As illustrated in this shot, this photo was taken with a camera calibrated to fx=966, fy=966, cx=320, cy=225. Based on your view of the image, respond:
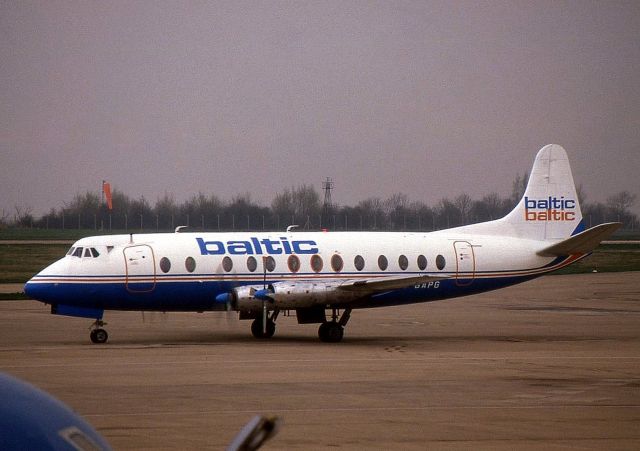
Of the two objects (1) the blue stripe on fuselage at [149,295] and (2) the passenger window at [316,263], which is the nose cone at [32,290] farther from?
(2) the passenger window at [316,263]

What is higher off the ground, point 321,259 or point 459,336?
point 321,259

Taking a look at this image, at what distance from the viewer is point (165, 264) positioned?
2620cm

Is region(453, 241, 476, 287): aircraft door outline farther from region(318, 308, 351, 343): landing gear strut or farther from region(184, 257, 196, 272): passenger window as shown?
region(184, 257, 196, 272): passenger window

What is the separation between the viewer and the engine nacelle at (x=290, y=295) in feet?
84.2

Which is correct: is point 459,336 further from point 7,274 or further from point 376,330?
point 7,274

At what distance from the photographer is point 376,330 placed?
1234 inches

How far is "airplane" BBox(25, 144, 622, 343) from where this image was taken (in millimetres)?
25766

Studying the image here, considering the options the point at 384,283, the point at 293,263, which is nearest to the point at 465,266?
the point at 384,283

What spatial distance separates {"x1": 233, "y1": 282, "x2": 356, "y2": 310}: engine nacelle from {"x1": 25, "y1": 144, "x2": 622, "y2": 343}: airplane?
0.10 ft

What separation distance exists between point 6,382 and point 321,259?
998 inches

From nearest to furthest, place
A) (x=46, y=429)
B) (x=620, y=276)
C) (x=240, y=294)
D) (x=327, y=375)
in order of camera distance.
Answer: (x=46, y=429) < (x=327, y=375) < (x=240, y=294) < (x=620, y=276)

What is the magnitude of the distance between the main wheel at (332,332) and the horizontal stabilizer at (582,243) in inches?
286

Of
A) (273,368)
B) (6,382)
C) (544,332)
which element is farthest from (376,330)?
(6,382)

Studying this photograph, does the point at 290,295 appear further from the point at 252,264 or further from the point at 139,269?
the point at 139,269
